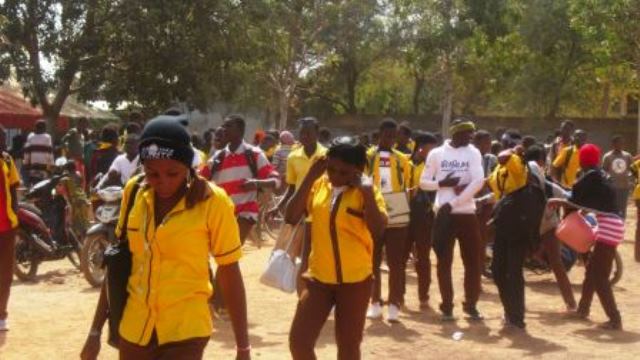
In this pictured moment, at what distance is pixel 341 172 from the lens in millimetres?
5277

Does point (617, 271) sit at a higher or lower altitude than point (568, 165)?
lower

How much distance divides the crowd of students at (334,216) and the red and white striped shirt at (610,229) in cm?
1

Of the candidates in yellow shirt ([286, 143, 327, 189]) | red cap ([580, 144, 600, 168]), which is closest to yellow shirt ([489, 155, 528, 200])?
red cap ([580, 144, 600, 168])

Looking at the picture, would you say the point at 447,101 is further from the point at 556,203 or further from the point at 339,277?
the point at 339,277

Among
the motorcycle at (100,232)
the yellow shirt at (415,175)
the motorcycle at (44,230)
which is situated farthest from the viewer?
the motorcycle at (44,230)

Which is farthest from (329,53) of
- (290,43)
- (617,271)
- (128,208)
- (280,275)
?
(128,208)

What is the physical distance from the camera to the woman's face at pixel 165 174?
3.64 metres

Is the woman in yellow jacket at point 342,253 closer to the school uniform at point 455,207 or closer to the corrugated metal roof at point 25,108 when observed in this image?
the school uniform at point 455,207

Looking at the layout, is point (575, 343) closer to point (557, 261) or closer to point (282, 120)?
point (557, 261)

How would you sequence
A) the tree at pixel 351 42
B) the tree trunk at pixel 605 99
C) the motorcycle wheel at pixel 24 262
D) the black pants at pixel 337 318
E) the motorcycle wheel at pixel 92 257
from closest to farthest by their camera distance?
the black pants at pixel 337 318 → the motorcycle wheel at pixel 92 257 → the motorcycle wheel at pixel 24 262 → the tree at pixel 351 42 → the tree trunk at pixel 605 99

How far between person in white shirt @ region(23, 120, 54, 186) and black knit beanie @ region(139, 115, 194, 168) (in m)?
13.2

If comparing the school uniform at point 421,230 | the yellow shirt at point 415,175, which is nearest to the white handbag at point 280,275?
the yellow shirt at point 415,175

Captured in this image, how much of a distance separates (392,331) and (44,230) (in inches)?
171

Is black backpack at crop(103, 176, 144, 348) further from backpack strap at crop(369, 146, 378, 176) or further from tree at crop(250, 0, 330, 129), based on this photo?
tree at crop(250, 0, 330, 129)
